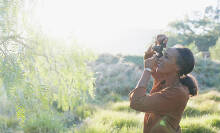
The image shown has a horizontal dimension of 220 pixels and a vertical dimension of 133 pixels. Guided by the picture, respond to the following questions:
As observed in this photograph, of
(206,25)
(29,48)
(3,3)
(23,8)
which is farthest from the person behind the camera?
(206,25)

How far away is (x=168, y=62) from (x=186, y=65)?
183 mm

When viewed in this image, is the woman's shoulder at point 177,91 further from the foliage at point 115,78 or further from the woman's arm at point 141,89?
the foliage at point 115,78

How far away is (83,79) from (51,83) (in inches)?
24.3

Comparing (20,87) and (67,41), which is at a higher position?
A: (67,41)

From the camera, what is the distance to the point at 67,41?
3.99 metres

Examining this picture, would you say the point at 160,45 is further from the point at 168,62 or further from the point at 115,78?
the point at 115,78

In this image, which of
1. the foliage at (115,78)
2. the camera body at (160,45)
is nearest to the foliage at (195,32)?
the foliage at (115,78)

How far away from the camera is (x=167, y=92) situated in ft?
6.76

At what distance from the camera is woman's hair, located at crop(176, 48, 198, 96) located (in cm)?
216

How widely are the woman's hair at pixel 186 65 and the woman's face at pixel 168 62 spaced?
0.04 metres

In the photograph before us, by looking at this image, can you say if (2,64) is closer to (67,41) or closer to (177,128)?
(67,41)

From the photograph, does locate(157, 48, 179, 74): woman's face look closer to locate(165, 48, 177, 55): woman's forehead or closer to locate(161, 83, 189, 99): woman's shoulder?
locate(165, 48, 177, 55): woman's forehead

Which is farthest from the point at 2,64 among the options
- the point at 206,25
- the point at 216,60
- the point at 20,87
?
the point at 206,25

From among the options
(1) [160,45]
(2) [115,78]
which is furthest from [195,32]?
(1) [160,45]
